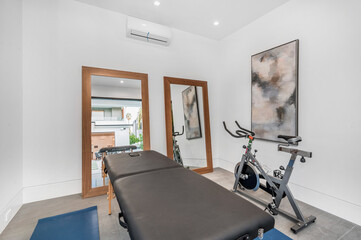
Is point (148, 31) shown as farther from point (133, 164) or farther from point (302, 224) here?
point (302, 224)

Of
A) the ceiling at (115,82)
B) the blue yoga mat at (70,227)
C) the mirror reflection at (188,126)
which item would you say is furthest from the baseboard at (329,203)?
the ceiling at (115,82)

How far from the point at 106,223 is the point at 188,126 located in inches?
78.5

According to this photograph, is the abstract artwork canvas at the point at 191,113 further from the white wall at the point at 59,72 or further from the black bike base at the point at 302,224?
the black bike base at the point at 302,224

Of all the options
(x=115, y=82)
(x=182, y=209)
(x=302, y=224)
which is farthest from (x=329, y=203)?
(x=115, y=82)

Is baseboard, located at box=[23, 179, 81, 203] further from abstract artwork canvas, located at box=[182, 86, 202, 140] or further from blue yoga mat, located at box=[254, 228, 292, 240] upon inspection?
blue yoga mat, located at box=[254, 228, 292, 240]

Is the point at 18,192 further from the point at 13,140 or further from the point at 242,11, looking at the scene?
the point at 242,11

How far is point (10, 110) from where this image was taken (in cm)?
187

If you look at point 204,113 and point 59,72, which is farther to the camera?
point 204,113

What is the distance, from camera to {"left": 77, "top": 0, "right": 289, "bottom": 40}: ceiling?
2445mm

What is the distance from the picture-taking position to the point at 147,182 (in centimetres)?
109

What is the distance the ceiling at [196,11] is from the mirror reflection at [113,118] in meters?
1.09

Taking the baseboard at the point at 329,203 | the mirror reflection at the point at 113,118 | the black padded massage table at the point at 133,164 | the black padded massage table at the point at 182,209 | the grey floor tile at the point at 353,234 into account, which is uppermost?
the mirror reflection at the point at 113,118

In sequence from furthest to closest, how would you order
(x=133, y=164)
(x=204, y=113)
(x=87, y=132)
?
(x=204, y=113) → (x=87, y=132) → (x=133, y=164)

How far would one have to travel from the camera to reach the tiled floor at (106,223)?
1594 mm
